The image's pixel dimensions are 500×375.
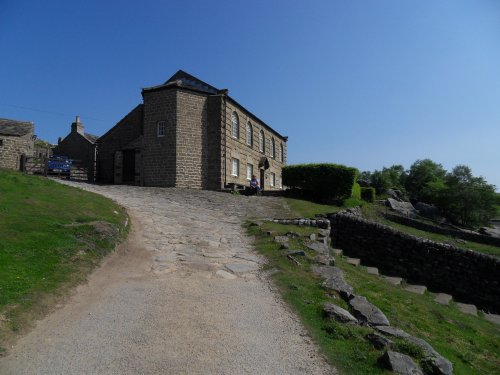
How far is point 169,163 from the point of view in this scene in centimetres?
2630

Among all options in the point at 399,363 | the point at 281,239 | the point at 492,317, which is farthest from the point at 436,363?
the point at 492,317

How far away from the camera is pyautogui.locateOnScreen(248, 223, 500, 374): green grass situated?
185 inches

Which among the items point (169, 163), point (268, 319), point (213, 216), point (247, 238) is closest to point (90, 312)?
point (268, 319)

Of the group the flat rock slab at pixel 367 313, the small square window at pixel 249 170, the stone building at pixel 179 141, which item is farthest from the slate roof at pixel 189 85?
the flat rock slab at pixel 367 313

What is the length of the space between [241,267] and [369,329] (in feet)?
12.4

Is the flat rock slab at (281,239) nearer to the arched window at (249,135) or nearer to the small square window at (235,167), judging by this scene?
the small square window at (235,167)

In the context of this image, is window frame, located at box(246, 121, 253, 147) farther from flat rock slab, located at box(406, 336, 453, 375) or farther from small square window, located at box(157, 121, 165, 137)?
flat rock slab, located at box(406, 336, 453, 375)

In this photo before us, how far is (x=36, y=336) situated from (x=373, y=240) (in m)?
12.0

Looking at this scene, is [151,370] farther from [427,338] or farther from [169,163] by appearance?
[169,163]

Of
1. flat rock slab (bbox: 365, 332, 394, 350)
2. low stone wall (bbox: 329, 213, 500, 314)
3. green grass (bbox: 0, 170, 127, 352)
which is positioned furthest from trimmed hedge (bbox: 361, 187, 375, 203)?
flat rock slab (bbox: 365, 332, 394, 350)

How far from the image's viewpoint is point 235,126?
30.5 m

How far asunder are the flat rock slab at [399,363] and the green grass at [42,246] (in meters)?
4.55

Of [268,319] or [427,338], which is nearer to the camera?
[268,319]

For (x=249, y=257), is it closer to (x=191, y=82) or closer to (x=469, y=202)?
(x=191, y=82)
